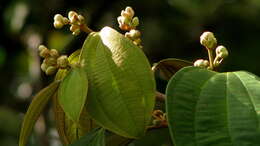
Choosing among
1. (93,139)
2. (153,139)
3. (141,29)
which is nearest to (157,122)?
(93,139)

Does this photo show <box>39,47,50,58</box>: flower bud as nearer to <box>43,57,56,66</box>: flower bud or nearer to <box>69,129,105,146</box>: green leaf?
<box>43,57,56,66</box>: flower bud

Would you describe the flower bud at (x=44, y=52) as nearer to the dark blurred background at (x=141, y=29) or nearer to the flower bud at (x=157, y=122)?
the flower bud at (x=157, y=122)

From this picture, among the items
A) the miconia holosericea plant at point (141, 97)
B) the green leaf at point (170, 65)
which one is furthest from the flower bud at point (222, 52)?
the green leaf at point (170, 65)

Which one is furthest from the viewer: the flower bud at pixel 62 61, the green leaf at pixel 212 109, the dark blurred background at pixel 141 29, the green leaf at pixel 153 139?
the dark blurred background at pixel 141 29

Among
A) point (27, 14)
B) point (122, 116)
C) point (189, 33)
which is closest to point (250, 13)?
point (189, 33)

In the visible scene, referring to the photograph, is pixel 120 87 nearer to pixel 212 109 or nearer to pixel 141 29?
pixel 212 109

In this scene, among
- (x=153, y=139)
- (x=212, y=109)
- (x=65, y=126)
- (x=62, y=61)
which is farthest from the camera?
(x=153, y=139)

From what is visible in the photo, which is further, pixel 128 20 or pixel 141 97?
pixel 128 20
